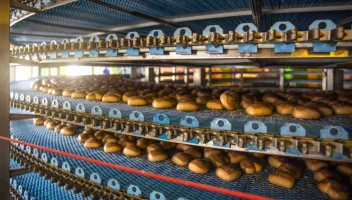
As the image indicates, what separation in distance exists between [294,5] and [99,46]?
157cm

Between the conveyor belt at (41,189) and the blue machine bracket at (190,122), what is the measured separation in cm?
108

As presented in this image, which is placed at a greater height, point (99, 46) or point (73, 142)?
point (99, 46)

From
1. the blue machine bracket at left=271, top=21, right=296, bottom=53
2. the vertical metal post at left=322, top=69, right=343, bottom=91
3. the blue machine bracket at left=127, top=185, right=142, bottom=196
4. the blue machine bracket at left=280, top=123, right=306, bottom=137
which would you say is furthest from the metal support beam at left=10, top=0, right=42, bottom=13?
the vertical metal post at left=322, top=69, right=343, bottom=91

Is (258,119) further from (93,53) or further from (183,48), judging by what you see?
(93,53)

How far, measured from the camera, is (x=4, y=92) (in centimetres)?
217

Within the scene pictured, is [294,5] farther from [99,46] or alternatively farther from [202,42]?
[99,46]

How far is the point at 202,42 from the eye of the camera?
140 cm

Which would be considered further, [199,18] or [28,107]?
[28,107]

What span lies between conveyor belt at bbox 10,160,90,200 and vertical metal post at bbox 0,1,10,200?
0.70 ft

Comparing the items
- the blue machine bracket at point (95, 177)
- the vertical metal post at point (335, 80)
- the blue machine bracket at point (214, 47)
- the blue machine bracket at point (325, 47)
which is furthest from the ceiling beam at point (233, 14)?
the vertical metal post at point (335, 80)

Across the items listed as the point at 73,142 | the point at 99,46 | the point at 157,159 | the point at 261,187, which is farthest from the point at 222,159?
the point at 73,142

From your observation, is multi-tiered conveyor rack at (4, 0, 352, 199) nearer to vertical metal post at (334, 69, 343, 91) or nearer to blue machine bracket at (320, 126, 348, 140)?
blue machine bracket at (320, 126, 348, 140)

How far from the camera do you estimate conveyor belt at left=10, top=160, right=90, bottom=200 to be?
6.79 feet

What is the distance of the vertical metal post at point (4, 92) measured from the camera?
2.09 metres
